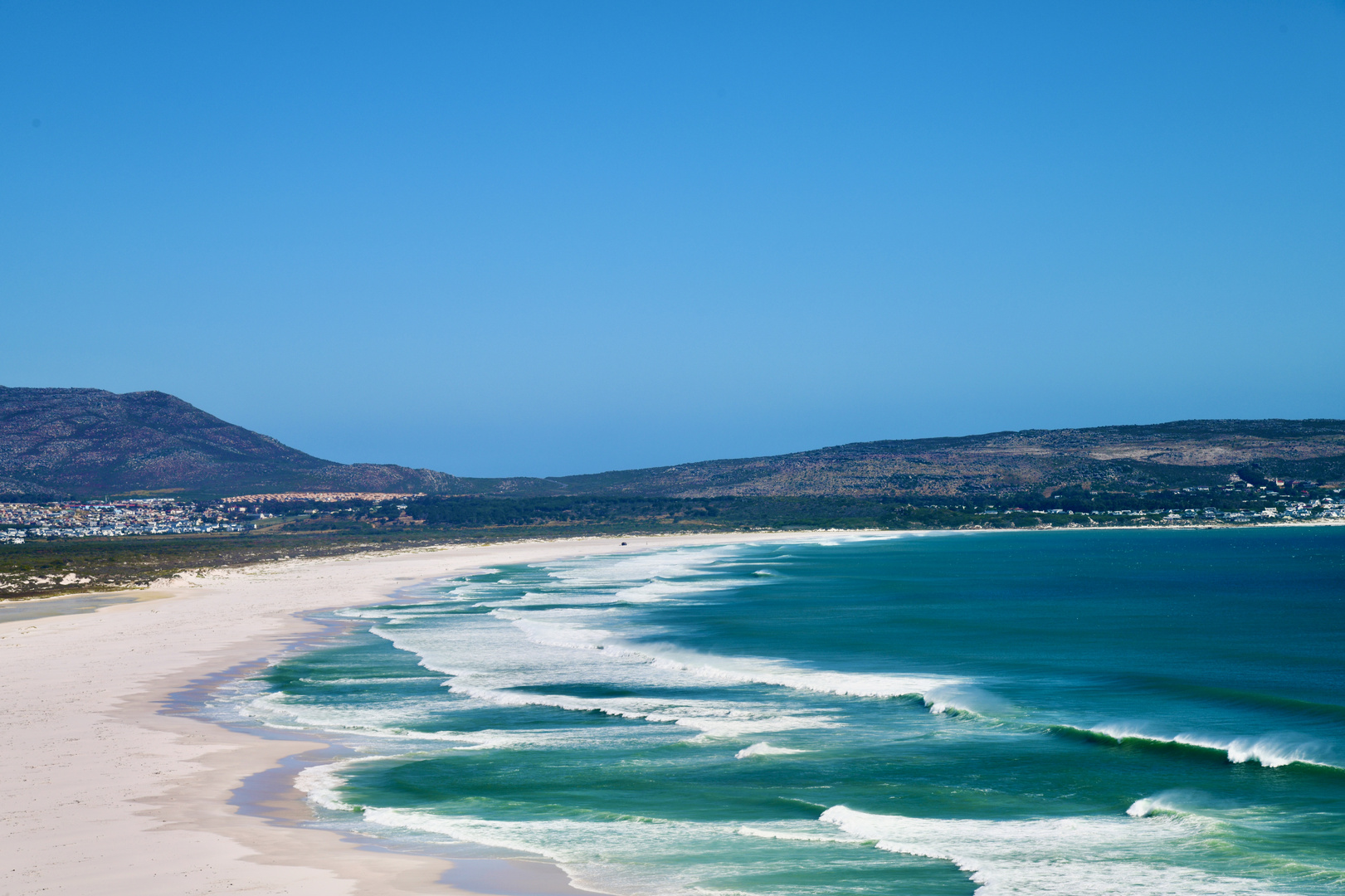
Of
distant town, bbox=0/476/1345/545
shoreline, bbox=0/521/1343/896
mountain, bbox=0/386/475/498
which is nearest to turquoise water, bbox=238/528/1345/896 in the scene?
shoreline, bbox=0/521/1343/896

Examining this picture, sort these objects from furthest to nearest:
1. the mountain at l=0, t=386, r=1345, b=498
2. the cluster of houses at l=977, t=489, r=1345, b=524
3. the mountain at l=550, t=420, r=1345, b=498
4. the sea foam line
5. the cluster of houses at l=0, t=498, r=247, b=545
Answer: the mountain at l=0, t=386, r=1345, b=498
the mountain at l=550, t=420, r=1345, b=498
the cluster of houses at l=977, t=489, r=1345, b=524
the cluster of houses at l=0, t=498, r=247, b=545
the sea foam line

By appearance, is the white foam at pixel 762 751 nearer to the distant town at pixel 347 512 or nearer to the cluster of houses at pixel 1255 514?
the distant town at pixel 347 512

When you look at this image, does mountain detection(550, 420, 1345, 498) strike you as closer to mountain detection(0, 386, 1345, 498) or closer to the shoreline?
mountain detection(0, 386, 1345, 498)

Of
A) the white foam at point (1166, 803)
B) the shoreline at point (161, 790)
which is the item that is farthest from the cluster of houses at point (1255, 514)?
the white foam at point (1166, 803)

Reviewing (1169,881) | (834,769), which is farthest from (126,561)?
(1169,881)

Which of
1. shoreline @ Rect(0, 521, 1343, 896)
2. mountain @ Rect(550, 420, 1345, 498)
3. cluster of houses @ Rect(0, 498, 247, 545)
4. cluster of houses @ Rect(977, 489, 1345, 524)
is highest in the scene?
mountain @ Rect(550, 420, 1345, 498)

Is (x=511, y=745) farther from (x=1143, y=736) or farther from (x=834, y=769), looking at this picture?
(x=1143, y=736)

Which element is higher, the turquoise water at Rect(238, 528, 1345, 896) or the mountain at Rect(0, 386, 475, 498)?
the mountain at Rect(0, 386, 475, 498)

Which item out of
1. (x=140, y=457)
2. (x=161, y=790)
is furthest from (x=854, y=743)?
(x=140, y=457)
